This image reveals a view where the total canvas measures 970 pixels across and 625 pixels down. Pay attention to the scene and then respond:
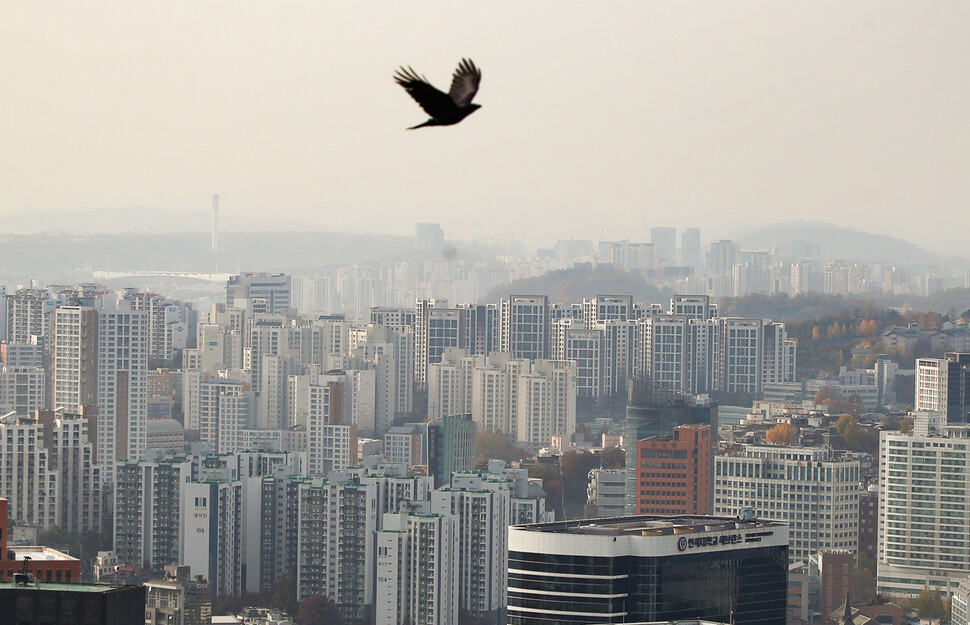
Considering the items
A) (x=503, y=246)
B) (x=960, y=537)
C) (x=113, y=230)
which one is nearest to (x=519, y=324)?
(x=503, y=246)

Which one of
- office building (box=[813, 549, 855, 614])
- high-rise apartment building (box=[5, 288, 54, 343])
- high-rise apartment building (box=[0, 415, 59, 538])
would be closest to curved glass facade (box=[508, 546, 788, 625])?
office building (box=[813, 549, 855, 614])

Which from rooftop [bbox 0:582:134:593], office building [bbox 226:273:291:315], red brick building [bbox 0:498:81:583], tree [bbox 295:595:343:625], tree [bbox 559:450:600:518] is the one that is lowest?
tree [bbox 295:595:343:625]

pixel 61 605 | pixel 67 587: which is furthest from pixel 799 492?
pixel 61 605

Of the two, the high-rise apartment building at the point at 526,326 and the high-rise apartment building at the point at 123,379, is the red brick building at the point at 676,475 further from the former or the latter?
Result: the high-rise apartment building at the point at 526,326

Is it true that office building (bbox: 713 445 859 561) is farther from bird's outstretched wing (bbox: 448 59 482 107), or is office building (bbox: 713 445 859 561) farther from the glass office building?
bird's outstretched wing (bbox: 448 59 482 107)

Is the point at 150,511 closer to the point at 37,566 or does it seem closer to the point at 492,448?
the point at 492,448
